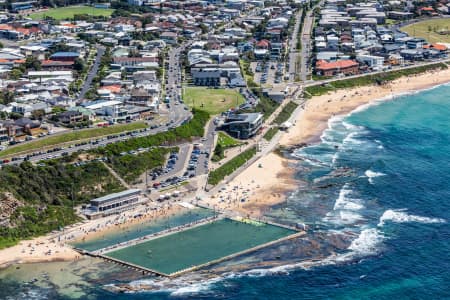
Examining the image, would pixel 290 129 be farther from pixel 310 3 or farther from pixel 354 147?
pixel 310 3

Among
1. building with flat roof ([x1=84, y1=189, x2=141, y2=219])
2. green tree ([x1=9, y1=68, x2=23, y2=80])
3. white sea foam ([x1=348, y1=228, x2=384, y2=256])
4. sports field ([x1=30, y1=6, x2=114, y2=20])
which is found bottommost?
white sea foam ([x1=348, y1=228, x2=384, y2=256])

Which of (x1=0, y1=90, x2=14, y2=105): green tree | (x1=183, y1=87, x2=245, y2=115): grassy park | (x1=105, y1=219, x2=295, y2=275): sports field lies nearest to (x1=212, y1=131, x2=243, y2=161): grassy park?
(x1=183, y1=87, x2=245, y2=115): grassy park

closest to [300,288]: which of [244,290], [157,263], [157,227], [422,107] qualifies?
[244,290]

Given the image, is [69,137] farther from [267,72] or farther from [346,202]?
[267,72]

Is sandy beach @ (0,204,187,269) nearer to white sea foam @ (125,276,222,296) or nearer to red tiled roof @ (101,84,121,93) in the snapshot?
white sea foam @ (125,276,222,296)

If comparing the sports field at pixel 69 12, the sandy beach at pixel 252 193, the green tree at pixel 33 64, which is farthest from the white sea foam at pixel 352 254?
the sports field at pixel 69 12

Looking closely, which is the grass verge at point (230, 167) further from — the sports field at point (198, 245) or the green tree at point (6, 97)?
the green tree at point (6, 97)
